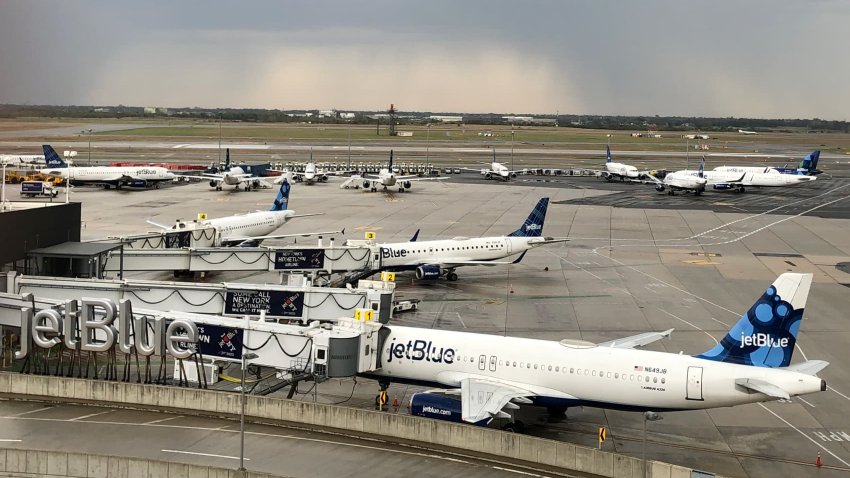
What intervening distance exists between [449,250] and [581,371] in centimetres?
4293

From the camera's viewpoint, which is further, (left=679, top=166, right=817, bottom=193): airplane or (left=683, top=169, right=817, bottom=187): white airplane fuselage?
(left=683, top=169, right=817, bottom=187): white airplane fuselage

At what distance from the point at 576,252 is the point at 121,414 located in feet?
230

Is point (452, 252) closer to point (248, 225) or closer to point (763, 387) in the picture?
point (248, 225)

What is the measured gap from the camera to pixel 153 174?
17488 cm

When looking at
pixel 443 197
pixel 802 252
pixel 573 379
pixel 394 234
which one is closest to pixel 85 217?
pixel 394 234

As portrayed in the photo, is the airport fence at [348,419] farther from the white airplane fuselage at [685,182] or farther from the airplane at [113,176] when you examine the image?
the white airplane fuselage at [685,182]

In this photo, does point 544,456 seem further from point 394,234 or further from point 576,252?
point 394,234

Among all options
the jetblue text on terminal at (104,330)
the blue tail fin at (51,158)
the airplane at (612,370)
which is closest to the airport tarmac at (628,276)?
the airplane at (612,370)

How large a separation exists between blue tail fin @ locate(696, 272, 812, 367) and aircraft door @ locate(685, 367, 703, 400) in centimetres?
191

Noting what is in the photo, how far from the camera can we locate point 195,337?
47.7 meters

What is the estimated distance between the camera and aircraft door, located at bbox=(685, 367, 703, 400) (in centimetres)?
4584

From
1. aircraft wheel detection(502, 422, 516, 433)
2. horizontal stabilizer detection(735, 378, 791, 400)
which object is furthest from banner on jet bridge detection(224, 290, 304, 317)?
horizontal stabilizer detection(735, 378, 791, 400)

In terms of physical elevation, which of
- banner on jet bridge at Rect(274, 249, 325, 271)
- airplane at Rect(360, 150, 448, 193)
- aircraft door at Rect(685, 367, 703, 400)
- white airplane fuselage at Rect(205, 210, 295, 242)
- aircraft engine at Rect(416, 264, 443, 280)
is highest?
airplane at Rect(360, 150, 448, 193)

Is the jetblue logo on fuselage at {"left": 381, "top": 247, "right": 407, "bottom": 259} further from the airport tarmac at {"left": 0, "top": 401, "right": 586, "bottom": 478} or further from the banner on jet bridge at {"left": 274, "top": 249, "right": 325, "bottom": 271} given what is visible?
the airport tarmac at {"left": 0, "top": 401, "right": 586, "bottom": 478}
